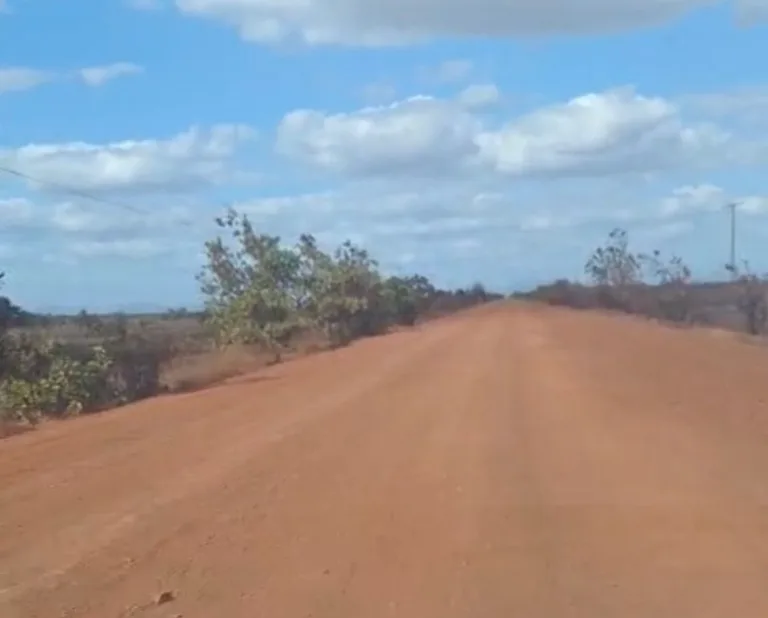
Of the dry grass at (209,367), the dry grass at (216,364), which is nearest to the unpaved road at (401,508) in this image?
the dry grass at (209,367)

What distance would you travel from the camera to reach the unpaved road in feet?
30.9

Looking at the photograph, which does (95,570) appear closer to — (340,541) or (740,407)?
(340,541)

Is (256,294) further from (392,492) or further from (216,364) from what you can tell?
(392,492)

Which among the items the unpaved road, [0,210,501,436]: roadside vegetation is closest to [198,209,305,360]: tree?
[0,210,501,436]: roadside vegetation

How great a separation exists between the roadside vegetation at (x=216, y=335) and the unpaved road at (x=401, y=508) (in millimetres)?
3451

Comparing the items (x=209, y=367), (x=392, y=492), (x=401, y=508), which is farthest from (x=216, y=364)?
(x=401, y=508)

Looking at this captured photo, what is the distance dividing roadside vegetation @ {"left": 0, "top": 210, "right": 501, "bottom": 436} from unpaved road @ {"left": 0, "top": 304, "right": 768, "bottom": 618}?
3.45 meters

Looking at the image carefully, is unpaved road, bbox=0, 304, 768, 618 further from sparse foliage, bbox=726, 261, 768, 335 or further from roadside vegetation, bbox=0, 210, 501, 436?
sparse foliage, bbox=726, 261, 768, 335

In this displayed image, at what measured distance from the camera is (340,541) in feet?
37.1

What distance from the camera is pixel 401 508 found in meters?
12.8

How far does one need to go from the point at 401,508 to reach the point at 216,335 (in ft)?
127

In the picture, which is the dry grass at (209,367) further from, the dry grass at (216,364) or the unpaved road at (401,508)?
the unpaved road at (401,508)

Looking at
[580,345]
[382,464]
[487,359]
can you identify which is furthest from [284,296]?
[382,464]

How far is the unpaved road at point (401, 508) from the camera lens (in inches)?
371
